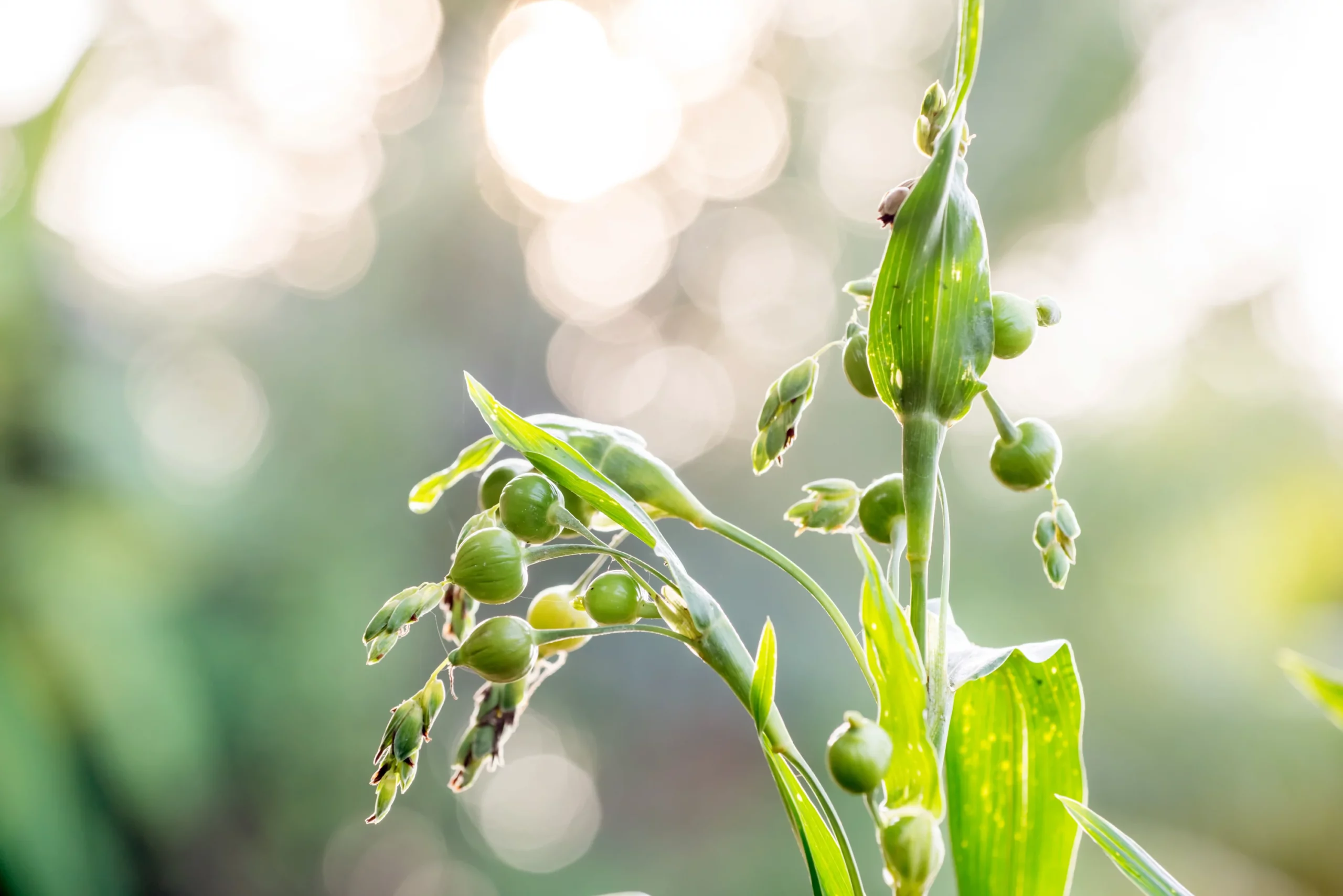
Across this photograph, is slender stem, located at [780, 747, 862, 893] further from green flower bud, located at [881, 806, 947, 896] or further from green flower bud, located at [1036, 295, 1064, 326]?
green flower bud, located at [1036, 295, 1064, 326]

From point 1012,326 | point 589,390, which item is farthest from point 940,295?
point 589,390

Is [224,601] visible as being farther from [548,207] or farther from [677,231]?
[677,231]

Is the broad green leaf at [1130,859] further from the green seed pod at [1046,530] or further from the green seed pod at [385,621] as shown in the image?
the green seed pod at [385,621]

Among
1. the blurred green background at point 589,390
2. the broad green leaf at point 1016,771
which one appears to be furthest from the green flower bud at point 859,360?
the blurred green background at point 589,390

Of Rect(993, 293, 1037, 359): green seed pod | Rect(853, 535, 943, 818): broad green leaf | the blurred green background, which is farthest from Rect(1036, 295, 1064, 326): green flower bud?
the blurred green background

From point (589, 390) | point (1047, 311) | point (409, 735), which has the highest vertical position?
point (589, 390)

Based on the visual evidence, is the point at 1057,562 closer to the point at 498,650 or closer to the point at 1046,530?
the point at 1046,530
